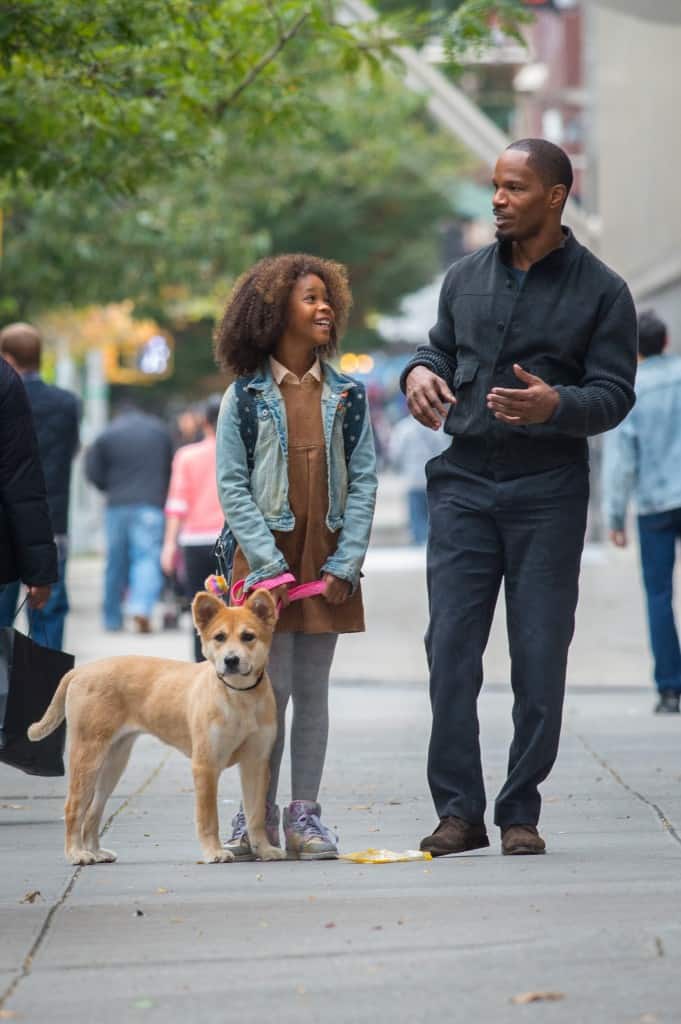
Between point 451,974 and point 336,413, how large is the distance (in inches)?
93.2

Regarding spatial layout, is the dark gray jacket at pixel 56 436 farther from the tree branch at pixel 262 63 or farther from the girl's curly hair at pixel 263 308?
the girl's curly hair at pixel 263 308

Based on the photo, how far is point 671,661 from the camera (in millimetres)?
10977

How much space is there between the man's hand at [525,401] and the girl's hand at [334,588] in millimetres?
771

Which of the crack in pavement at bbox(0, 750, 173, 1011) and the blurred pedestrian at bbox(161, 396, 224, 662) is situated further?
the blurred pedestrian at bbox(161, 396, 224, 662)

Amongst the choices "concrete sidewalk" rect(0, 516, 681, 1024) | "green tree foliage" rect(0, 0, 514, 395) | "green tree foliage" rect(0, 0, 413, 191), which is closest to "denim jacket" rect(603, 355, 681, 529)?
"concrete sidewalk" rect(0, 516, 681, 1024)

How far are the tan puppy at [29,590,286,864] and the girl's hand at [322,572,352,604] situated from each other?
0.31 meters

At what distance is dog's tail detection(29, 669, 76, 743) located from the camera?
6875mm

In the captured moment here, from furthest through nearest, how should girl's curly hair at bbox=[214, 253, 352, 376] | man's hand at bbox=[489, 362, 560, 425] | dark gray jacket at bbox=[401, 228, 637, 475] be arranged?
1. girl's curly hair at bbox=[214, 253, 352, 376]
2. dark gray jacket at bbox=[401, 228, 637, 475]
3. man's hand at bbox=[489, 362, 560, 425]

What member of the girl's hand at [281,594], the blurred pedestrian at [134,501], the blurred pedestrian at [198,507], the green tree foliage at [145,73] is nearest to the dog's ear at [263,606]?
the girl's hand at [281,594]

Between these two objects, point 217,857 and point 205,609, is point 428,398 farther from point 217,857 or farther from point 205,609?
point 217,857

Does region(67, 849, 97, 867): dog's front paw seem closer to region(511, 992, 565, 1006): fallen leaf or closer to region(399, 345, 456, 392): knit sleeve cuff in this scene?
region(399, 345, 456, 392): knit sleeve cuff

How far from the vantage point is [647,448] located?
10984mm

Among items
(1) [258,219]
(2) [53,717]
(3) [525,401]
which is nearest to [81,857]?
(2) [53,717]

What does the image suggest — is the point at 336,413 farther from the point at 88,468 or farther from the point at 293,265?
the point at 88,468
